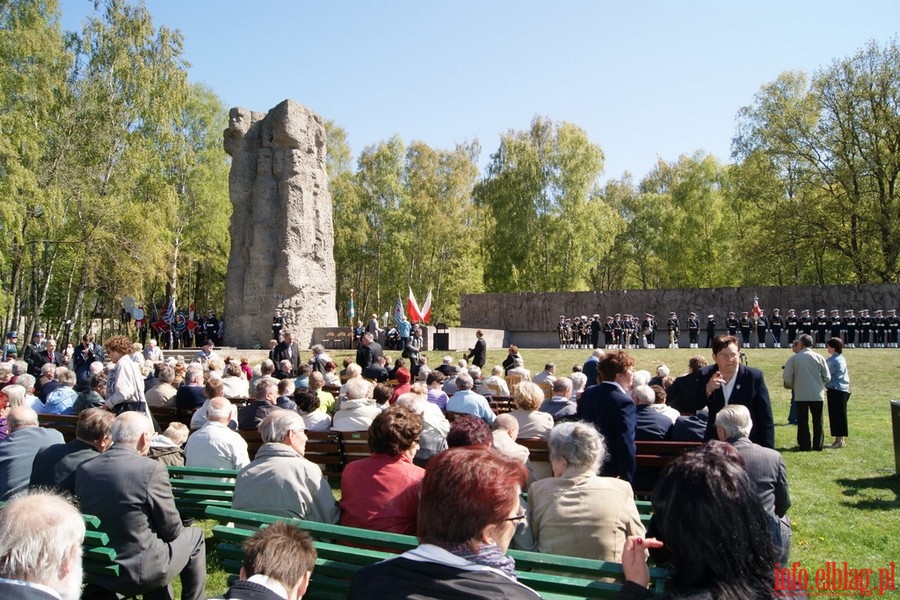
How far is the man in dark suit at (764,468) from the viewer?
360 cm

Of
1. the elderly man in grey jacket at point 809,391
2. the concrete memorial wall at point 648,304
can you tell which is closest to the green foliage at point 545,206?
the concrete memorial wall at point 648,304

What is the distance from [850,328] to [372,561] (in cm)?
2609

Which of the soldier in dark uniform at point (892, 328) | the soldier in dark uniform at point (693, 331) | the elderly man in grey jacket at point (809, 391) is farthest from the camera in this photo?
the soldier in dark uniform at point (693, 331)

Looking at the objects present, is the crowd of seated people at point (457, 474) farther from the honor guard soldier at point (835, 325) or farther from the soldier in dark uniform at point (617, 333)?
the soldier in dark uniform at point (617, 333)

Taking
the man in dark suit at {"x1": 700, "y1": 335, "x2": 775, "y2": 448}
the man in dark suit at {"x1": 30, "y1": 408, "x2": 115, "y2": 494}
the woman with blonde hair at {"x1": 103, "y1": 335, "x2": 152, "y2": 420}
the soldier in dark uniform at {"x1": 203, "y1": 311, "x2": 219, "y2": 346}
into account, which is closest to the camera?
the man in dark suit at {"x1": 30, "y1": 408, "x2": 115, "y2": 494}

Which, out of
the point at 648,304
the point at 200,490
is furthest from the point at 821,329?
the point at 200,490

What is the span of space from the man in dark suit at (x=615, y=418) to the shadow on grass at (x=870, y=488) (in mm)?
2891

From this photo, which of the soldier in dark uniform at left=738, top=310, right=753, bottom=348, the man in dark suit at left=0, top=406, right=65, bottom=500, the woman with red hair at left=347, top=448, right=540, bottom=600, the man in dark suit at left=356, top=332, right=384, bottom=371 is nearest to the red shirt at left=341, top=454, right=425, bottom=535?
the woman with red hair at left=347, top=448, right=540, bottom=600

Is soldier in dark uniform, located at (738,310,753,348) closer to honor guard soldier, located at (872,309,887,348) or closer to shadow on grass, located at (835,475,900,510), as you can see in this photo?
honor guard soldier, located at (872,309,887,348)

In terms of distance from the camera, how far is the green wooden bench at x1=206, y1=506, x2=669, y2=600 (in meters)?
2.67

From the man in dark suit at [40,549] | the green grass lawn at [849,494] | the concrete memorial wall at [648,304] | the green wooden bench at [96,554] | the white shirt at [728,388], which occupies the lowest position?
the green grass lawn at [849,494]

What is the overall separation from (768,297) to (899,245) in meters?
6.56

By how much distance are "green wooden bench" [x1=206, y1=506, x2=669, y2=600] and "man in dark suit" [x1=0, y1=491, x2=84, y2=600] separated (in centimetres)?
115

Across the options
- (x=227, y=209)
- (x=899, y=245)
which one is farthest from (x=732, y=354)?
(x=227, y=209)
